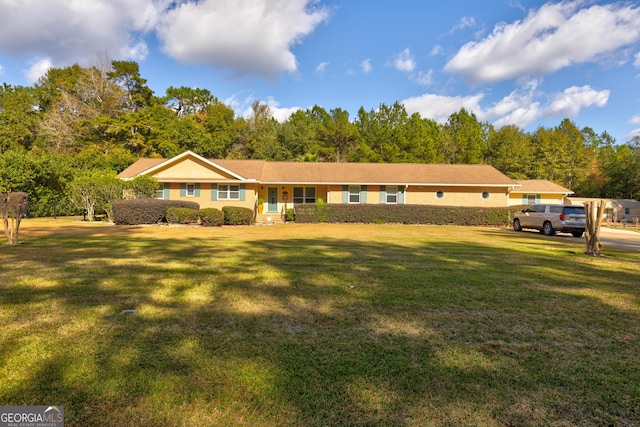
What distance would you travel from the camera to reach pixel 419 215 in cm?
2262

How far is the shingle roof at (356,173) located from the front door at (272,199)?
119 centimetres

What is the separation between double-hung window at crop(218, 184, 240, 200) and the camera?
24.0 meters

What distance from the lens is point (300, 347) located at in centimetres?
346

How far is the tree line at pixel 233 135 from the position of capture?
35.9 metres

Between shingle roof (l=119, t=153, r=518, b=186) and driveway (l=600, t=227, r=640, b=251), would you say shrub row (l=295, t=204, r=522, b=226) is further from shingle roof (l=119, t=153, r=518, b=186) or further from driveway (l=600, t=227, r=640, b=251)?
driveway (l=600, t=227, r=640, b=251)

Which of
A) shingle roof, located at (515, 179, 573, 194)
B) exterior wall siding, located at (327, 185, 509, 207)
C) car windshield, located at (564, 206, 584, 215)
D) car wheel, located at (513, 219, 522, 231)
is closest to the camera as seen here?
car windshield, located at (564, 206, 584, 215)

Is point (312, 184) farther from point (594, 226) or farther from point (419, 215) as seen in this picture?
point (594, 226)

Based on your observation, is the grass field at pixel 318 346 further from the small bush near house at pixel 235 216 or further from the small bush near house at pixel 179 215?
the small bush near house at pixel 235 216

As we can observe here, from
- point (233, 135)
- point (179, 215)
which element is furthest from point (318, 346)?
point (233, 135)

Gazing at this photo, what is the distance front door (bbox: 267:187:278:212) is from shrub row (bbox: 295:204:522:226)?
18.8 feet

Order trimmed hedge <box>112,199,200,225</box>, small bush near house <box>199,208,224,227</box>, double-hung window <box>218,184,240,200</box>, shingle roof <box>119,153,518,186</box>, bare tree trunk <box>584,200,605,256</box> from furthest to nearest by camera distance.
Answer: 1. shingle roof <box>119,153,518,186</box>
2. double-hung window <box>218,184,240,200</box>
3. small bush near house <box>199,208,224,227</box>
4. trimmed hedge <box>112,199,200,225</box>
5. bare tree trunk <box>584,200,605,256</box>

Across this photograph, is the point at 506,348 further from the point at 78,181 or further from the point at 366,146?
the point at 366,146

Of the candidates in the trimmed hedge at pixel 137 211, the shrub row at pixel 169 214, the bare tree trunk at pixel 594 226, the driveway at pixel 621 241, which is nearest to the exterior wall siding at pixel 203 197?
the shrub row at pixel 169 214

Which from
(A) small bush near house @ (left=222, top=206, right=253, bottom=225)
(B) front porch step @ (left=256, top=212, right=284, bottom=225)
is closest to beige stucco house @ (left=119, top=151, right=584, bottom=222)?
(B) front porch step @ (left=256, top=212, right=284, bottom=225)
